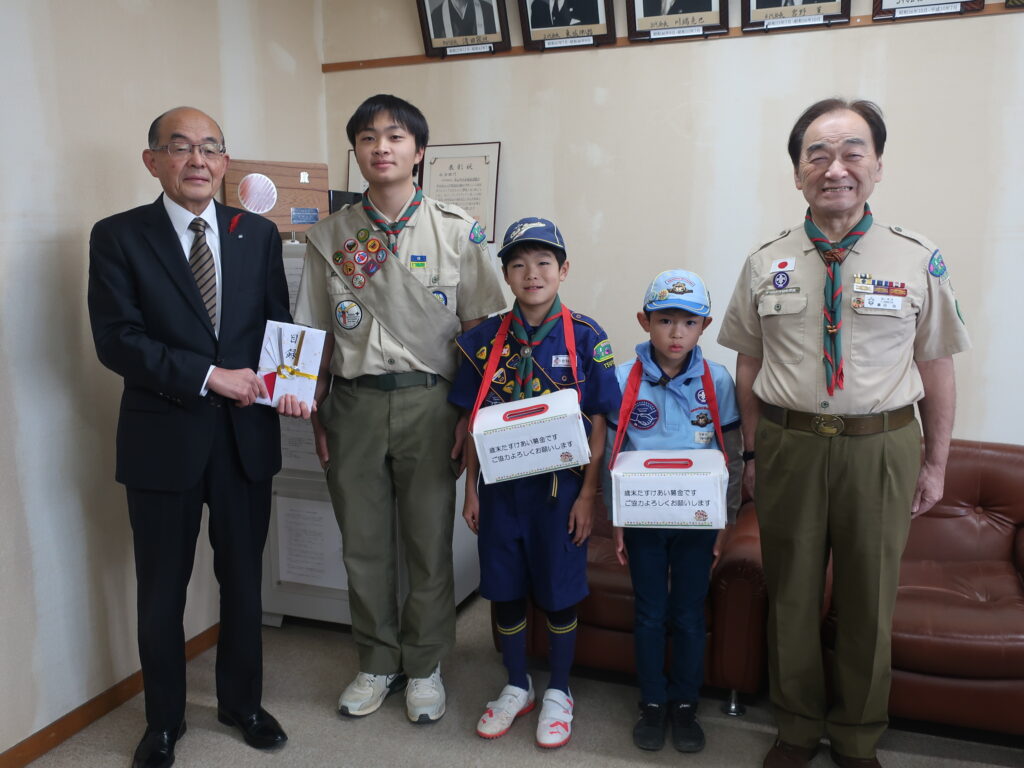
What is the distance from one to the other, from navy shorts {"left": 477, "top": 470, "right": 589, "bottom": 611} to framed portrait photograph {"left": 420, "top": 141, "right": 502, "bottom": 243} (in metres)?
1.43

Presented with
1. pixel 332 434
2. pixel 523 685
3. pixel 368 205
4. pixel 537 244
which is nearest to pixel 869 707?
pixel 523 685

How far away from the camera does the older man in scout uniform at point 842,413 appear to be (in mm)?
1716

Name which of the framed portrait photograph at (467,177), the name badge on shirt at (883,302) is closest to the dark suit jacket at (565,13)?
the framed portrait photograph at (467,177)

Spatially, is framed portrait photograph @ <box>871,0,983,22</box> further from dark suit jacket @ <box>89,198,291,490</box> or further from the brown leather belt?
dark suit jacket @ <box>89,198,291,490</box>

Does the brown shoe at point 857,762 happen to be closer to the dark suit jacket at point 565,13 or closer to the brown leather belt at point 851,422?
the brown leather belt at point 851,422

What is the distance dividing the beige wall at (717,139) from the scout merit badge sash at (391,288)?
108 cm

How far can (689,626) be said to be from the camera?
6.64ft

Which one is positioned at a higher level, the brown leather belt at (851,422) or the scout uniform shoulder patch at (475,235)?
the scout uniform shoulder patch at (475,235)

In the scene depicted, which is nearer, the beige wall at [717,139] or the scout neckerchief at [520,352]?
the scout neckerchief at [520,352]

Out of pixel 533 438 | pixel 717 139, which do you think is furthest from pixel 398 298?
pixel 717 139

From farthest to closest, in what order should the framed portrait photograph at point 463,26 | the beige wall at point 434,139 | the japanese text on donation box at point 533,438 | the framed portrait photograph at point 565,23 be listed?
1. the framed portrait photograph at point 463,26
2. the framed portrait photograph at point 565,23
3. the beige wall at point 434,139
4. the japanese text on donation box at point 533,438

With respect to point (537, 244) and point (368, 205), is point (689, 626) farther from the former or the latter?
point (368, 205)

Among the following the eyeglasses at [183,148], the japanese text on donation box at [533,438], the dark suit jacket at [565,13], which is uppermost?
the dark suit jacket at [565,13]

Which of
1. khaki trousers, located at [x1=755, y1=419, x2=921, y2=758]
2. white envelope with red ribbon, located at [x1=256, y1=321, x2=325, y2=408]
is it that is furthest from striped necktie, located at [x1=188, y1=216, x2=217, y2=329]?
khaki trousers, located at [x1=755, y1=419, x2=921, y2=758]
